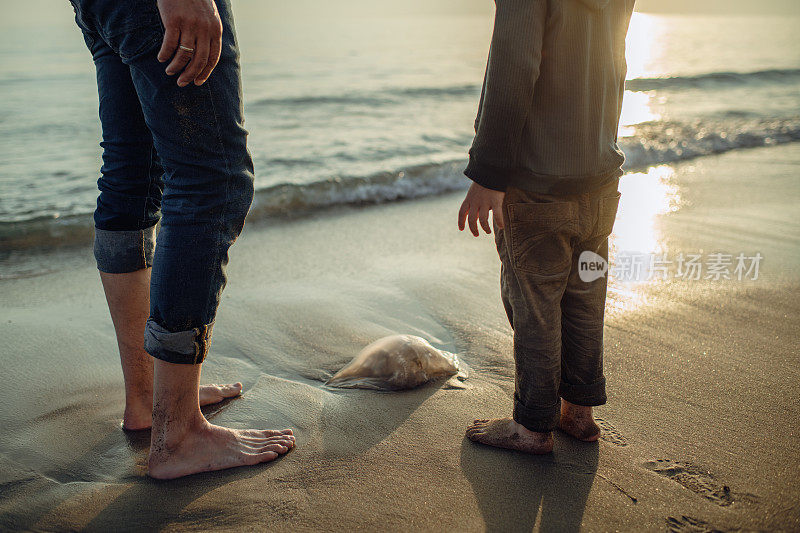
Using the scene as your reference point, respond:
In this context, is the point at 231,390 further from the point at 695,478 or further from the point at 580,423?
the point at 695,478

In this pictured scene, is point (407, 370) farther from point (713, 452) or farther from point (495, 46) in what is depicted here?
point (495, 46)

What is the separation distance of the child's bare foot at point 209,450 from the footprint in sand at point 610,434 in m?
0.99

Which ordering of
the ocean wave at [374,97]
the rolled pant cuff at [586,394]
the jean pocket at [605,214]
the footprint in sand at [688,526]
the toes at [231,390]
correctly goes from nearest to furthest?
the footprint in sand at [688,526] → the jean pocket at [605,214] → the rolled pant cuff at [586,394] → the toes at [231,390] → the ocean wave at [374,97]

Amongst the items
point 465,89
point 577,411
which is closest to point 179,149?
point 577,411

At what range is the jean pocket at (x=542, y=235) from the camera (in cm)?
170

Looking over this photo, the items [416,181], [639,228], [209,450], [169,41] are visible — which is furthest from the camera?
[416,181]

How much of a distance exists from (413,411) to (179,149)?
3.85 ft

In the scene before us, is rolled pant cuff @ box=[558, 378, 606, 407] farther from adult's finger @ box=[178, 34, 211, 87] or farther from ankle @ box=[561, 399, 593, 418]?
adult's finger @ box=[178, 34, 211, 87]

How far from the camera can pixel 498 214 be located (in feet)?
5.63

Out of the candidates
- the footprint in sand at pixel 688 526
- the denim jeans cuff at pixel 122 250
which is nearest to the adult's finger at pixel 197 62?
the denim jeans cuff at pixel 122 250

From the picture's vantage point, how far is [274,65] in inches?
705

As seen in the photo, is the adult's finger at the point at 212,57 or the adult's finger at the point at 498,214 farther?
the adult's finger at the point at 498,214

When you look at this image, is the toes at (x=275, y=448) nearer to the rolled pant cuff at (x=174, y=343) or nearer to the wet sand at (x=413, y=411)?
the wet sand at (x=413, y=411)

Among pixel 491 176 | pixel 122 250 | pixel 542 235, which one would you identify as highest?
pixel 491 176
